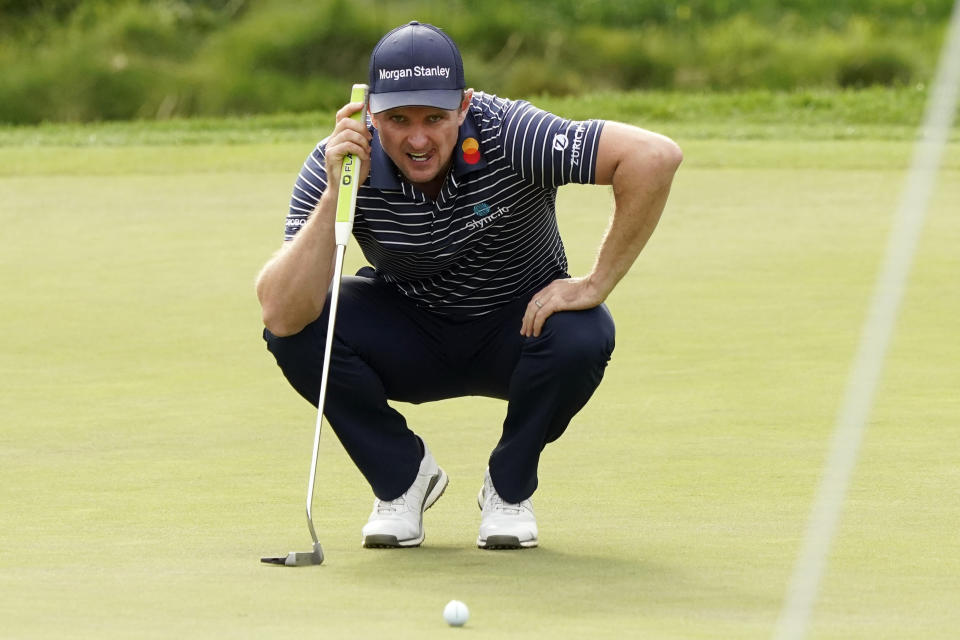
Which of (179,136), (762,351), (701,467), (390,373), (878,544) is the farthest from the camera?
(179,136)

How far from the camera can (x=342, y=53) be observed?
65.6ft

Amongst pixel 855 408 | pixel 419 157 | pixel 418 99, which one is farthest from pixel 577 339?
pixel 855 408

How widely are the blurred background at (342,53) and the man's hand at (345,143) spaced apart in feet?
48.9

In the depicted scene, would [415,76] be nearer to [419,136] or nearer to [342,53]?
[419,136]

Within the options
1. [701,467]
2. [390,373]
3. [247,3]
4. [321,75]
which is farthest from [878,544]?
[247,3]

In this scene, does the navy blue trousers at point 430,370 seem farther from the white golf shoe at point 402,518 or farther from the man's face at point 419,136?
the man's face at point 419,136

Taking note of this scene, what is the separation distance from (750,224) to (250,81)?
1129cm

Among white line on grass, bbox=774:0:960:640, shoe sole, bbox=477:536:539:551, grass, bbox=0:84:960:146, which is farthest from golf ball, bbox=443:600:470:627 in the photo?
grass, bbox=0:84:960:146

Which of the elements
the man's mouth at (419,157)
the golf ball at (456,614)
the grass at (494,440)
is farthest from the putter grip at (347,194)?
the golf ball at (456,614)

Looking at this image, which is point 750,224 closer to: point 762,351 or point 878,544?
point 762,351

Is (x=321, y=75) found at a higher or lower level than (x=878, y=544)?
higher

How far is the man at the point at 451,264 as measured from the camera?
4164mm

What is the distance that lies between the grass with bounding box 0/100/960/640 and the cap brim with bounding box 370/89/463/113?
3.22 ft

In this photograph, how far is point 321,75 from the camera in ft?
64.5
